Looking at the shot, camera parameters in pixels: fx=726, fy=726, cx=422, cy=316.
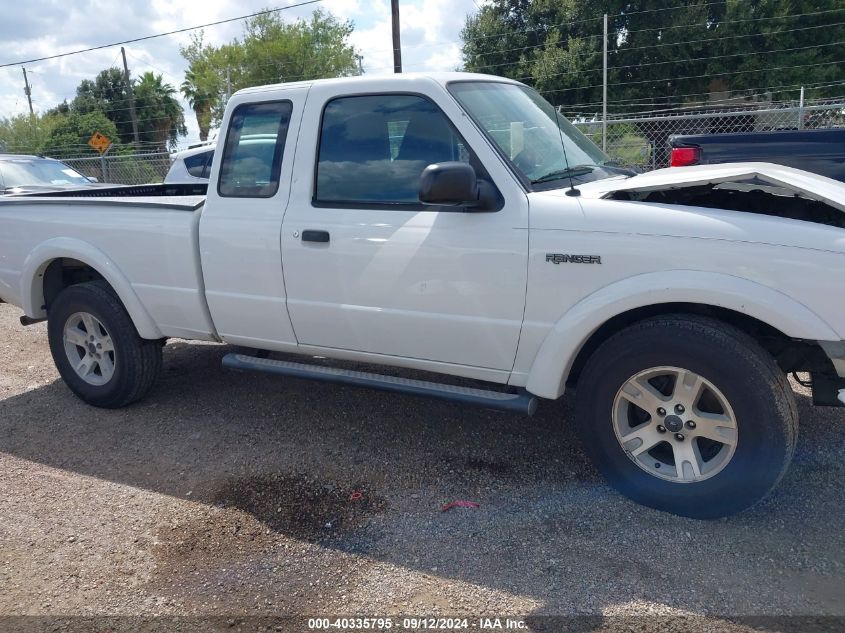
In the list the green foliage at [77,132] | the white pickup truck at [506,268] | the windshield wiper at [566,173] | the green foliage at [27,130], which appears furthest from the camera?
the green foliage at [27,130]

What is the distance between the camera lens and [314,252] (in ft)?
12.9

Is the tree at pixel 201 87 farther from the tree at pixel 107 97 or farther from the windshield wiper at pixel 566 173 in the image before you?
the windshield wiper at pixel 566 173

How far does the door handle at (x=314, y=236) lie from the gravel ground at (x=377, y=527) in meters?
1.27

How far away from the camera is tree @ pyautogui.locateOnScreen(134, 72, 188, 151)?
154 feet

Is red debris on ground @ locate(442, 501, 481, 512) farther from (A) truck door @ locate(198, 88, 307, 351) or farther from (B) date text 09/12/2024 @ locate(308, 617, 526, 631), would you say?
(A) truck door @ locate(198, 88, 307, 351)

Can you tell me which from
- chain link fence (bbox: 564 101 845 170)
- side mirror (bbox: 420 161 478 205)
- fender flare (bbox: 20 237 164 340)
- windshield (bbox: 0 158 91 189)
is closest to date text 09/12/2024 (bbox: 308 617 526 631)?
side mirror (bbox: 420 161 478 205)

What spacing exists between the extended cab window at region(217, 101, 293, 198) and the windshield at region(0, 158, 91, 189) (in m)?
8.38

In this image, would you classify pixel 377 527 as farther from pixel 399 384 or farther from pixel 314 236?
pixel 314 236

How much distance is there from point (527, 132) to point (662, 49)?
84.5 ft

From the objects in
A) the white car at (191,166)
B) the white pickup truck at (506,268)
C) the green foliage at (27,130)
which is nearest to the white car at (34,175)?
the white car at (191,166)

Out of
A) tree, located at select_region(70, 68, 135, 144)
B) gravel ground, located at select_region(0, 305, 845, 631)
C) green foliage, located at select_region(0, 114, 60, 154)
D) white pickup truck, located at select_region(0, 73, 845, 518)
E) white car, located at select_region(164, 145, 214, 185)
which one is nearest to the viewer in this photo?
gravel ground, located at select_region(0, 305, 845, 631)

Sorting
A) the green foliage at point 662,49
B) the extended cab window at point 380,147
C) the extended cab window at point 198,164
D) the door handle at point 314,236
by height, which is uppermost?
the green foliage at point 662,49

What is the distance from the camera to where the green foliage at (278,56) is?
48344mm

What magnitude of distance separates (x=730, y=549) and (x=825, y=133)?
423cm
